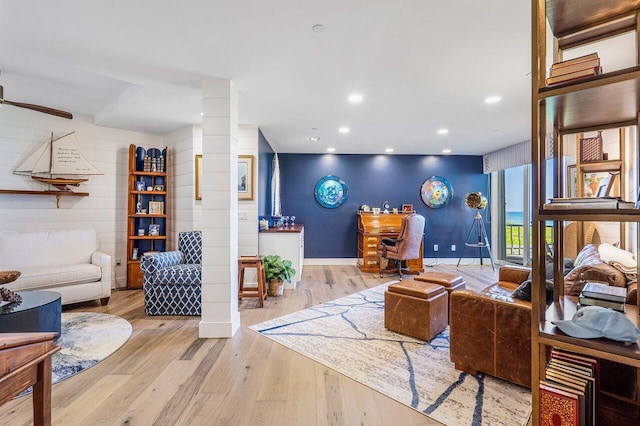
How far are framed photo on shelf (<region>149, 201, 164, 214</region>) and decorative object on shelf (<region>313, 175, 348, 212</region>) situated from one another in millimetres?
3010

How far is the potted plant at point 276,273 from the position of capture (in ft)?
13.1

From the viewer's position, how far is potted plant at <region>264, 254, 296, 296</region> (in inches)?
158

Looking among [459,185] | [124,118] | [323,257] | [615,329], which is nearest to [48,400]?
[615,329]

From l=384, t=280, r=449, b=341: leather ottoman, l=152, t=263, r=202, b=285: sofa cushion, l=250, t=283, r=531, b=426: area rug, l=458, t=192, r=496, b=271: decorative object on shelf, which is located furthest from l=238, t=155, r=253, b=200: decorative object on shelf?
l=458, t=192, r=496, b=271: decorative object on shelf

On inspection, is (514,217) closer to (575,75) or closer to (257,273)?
(257,273)

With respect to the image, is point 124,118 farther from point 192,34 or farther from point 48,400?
point 48,400

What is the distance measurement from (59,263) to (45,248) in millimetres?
239

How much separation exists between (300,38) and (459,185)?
5487 mm

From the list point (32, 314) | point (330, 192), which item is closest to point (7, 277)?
point (32, 314)

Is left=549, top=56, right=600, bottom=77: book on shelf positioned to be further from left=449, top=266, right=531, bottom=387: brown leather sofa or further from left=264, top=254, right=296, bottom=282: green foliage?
left=264, top=254, right=296, bottom=282: green foliage

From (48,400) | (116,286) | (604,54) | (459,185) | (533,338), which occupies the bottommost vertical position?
(116,286)

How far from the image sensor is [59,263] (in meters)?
3.70

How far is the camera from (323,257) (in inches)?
255

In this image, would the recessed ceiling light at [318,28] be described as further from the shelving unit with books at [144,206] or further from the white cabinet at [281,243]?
the shelving unit with books at [144,206]
